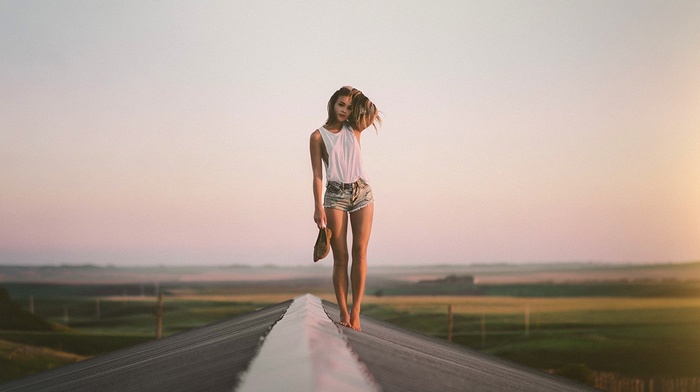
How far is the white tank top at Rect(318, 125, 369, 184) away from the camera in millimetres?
3617

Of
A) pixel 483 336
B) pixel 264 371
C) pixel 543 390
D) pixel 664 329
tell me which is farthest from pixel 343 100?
pixel 664 329

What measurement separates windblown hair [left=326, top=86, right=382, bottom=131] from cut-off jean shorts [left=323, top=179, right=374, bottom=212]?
0.25 m

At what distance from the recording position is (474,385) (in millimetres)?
2250

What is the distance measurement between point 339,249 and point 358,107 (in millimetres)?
575

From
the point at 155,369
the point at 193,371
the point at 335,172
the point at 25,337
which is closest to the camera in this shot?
the point at 193,371

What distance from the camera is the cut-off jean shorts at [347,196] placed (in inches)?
142

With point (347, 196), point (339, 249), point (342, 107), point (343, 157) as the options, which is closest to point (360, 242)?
point (339, 249)

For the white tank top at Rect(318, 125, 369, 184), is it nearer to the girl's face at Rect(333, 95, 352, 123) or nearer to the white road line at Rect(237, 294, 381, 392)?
the girl's face at Rect(333, 95, 352, 123)

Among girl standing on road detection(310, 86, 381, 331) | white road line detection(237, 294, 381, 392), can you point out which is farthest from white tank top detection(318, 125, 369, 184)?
white road line detection(237, 294, 381, 392)

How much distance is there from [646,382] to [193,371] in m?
30.3

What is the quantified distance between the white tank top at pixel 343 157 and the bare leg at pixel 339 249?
14cm

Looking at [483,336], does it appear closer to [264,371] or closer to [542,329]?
[542,329]

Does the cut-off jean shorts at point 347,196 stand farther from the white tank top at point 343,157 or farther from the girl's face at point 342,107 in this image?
the girl's face at point 342,107

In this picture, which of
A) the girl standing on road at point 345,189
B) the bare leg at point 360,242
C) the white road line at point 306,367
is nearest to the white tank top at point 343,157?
the girl standing on road at point 345,189
